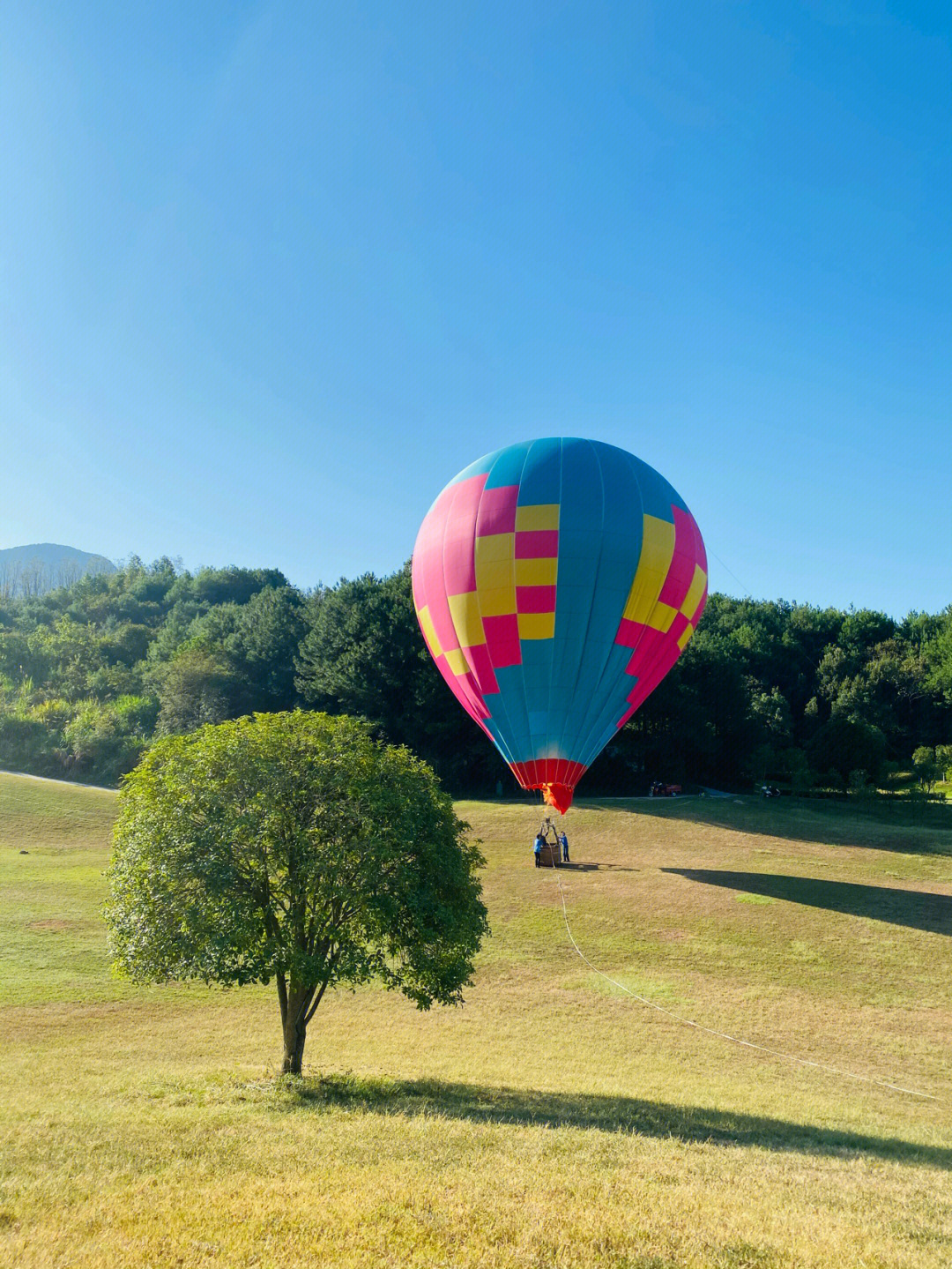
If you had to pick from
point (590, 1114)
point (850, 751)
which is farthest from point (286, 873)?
point (850, 751)

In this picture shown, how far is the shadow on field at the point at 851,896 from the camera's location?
1046 inches

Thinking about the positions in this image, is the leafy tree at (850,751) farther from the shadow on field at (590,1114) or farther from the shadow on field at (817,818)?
the shadow on field at (590,1114)

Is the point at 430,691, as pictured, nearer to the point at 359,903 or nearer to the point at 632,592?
the point at 632,592

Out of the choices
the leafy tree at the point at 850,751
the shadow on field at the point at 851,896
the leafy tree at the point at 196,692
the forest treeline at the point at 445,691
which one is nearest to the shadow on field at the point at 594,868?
the shadow on field at the point at 851,896

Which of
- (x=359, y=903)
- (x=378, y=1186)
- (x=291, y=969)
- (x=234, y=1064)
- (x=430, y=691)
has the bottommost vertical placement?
(x=234, y=1064)

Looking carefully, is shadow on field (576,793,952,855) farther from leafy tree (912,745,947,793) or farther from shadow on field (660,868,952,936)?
leafy tree (912,745,947,793)

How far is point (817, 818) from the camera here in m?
42.3

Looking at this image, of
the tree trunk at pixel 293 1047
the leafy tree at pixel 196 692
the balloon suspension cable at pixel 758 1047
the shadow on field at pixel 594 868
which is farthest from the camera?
the leafy tree at pixel 196 692

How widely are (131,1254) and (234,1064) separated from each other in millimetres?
9395

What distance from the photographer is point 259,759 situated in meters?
15.6

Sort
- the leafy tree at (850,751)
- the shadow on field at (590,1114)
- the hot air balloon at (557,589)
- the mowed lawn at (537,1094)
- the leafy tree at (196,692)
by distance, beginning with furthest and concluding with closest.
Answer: the leafy tree at (196,692)
the leafy tree at (850,751)
the hot air balloon at (557,589)
the shadow on field at (590,1114)
the mowed lawn at (537,1094)

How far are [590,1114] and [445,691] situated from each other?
1643 inches

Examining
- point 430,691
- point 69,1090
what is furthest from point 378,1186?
point 430,691

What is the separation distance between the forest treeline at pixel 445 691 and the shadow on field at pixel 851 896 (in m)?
20.5
